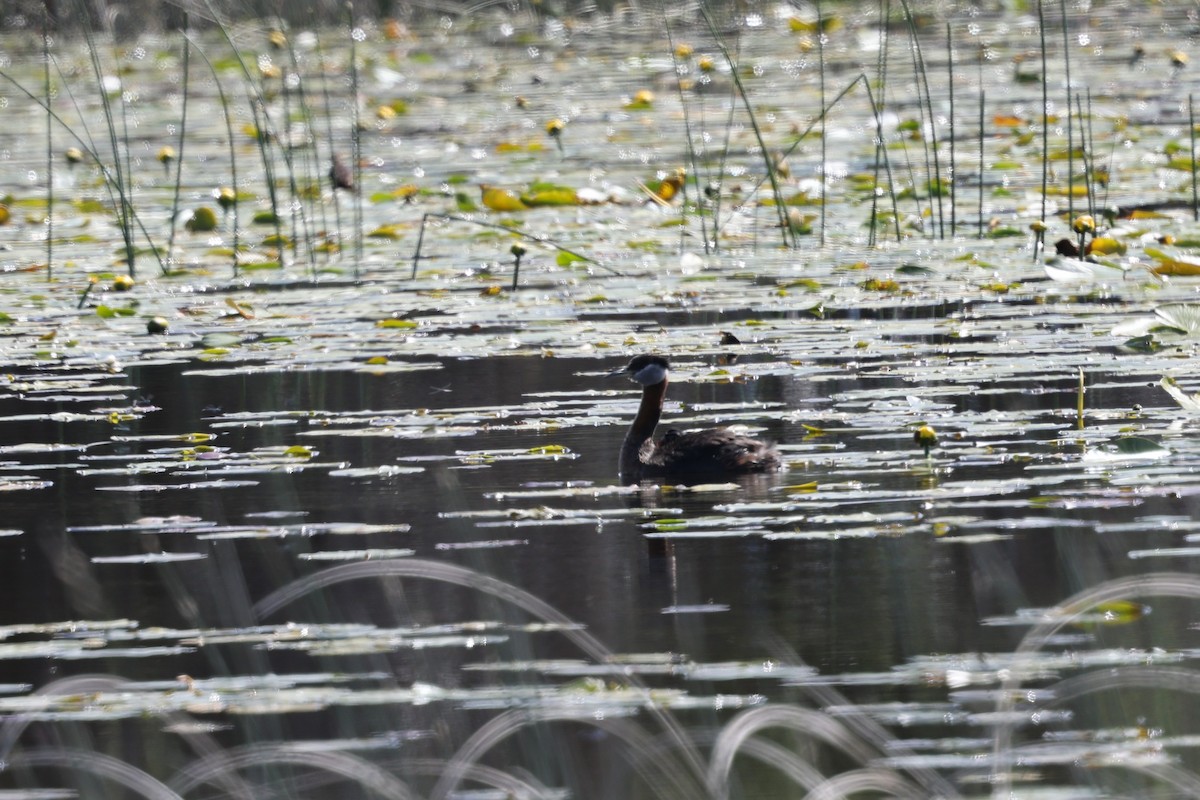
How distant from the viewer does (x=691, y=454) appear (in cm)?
634

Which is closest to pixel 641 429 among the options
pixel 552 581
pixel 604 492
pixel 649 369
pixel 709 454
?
pixel 649 369

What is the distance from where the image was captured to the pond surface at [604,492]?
3.85m

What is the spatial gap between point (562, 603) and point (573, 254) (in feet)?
18.7

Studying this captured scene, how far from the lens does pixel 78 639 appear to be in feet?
15.3

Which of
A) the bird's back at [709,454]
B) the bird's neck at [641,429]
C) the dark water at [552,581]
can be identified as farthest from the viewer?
the bird's neck at [641,429]

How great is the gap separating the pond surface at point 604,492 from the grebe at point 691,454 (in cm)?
10

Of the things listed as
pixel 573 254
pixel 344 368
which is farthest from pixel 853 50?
pixel 344 368

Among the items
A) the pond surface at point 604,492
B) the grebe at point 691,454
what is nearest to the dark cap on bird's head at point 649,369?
the grebe at point 691,454

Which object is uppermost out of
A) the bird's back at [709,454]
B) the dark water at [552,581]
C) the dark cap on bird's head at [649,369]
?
the dark cap on bird's head at [649,369]

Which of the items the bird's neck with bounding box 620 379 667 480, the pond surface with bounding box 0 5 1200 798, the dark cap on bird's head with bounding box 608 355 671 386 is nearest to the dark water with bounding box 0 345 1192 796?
the pond surface with bounding box 0 5 1200 798

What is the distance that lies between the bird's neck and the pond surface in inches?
7.4

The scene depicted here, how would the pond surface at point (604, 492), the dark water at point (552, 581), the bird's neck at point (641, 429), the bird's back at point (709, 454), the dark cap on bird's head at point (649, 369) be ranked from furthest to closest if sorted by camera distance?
the dark cap on bird's head at point (649, 369), the bird's neck at point (641, 429), the bird's back at point (709, 454), the dark water at point (552, 581), the pond surface at point (604, 492)

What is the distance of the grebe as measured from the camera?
613 cm

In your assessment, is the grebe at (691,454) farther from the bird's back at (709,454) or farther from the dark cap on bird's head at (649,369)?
the dark cap on bird's head at (649,369)
